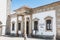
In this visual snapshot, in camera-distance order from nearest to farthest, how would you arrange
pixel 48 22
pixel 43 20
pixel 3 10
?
pixel 48 22 < pixel 43 20 < pixel 3 10

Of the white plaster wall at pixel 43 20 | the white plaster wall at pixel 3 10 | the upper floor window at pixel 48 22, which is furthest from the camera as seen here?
the white plaster wall at pixel 3 10

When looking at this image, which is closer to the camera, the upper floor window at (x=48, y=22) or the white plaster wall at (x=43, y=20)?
the white plaster wall at (x=43, y=20)

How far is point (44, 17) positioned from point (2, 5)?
9.19 meters

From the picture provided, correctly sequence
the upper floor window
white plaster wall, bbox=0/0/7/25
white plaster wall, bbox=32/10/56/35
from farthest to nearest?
white plaster wall, bbox=0/0/7/25, the upper floor window, white plaster wall, bbox=32/10/56/35

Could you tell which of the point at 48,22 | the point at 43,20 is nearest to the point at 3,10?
the point at 43,20

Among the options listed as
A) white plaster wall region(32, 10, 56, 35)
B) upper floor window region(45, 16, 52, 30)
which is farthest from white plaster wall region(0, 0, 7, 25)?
upper floor window region(45, 16, 52, 30)

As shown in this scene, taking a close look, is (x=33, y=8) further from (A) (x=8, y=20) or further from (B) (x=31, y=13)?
(A) (x=8, y=20)

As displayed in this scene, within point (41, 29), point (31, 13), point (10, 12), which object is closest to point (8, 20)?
point (10, 12)

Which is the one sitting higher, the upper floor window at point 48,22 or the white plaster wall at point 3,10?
the white plaster wall at point 3,10

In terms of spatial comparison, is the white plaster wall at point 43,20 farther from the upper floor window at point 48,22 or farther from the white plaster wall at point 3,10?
the white plaster wall at point 3,10

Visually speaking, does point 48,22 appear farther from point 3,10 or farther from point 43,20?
point 3,10

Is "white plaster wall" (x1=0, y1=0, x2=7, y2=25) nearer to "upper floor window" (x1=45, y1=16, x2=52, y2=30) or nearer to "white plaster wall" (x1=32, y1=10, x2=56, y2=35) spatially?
"white plaster wall" (x1=32, y1=10, x2=56, y2=35)

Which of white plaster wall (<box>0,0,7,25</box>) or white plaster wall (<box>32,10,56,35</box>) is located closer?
white plaster wall (<box>32,10,56,35</box>)

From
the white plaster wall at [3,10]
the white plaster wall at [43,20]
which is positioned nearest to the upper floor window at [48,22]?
the white plaster wall at [43,20]
